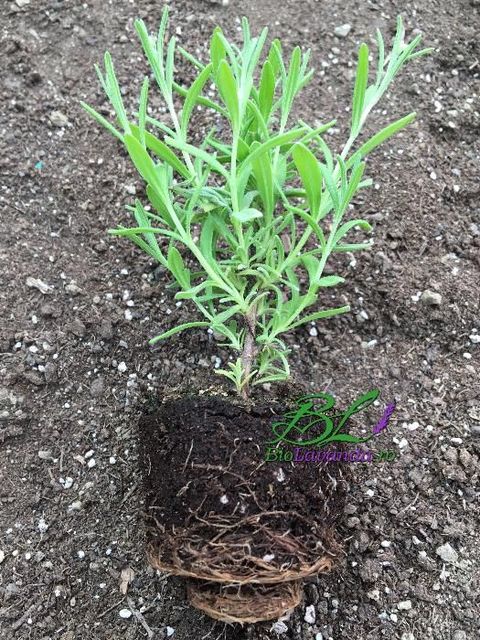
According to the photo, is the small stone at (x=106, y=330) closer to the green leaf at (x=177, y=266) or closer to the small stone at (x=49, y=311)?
the small stone at (x=49, y=311)

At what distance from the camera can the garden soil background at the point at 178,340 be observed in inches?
54.7

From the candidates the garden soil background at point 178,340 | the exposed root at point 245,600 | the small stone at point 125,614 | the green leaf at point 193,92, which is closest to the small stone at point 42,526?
the garden soil background at point 178,340

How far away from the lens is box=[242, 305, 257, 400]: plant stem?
1.31 meters

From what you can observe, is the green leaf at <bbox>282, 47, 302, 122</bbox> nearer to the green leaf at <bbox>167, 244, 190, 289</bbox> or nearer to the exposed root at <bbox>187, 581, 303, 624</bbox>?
the green leaf at <bbox>167, 244, 190, 289</bbox>

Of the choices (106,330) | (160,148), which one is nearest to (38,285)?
(106,330)

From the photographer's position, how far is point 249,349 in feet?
4.38

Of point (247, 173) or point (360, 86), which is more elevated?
point (360, 86)

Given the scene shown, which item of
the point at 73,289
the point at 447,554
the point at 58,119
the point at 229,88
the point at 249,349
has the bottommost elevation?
the point at 447,554

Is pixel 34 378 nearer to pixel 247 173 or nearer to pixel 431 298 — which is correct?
pixel 247 173

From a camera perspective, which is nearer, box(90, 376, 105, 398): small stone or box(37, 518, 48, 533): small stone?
box(37, 518, 48, 533): small stone

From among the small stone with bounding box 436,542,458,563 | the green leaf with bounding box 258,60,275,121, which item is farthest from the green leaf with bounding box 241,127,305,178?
the small stone with bounding box 436,542,458,563

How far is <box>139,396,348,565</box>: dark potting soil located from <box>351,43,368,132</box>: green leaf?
56cm

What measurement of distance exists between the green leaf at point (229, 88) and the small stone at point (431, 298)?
0.76 m

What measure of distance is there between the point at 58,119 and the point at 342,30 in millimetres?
888
